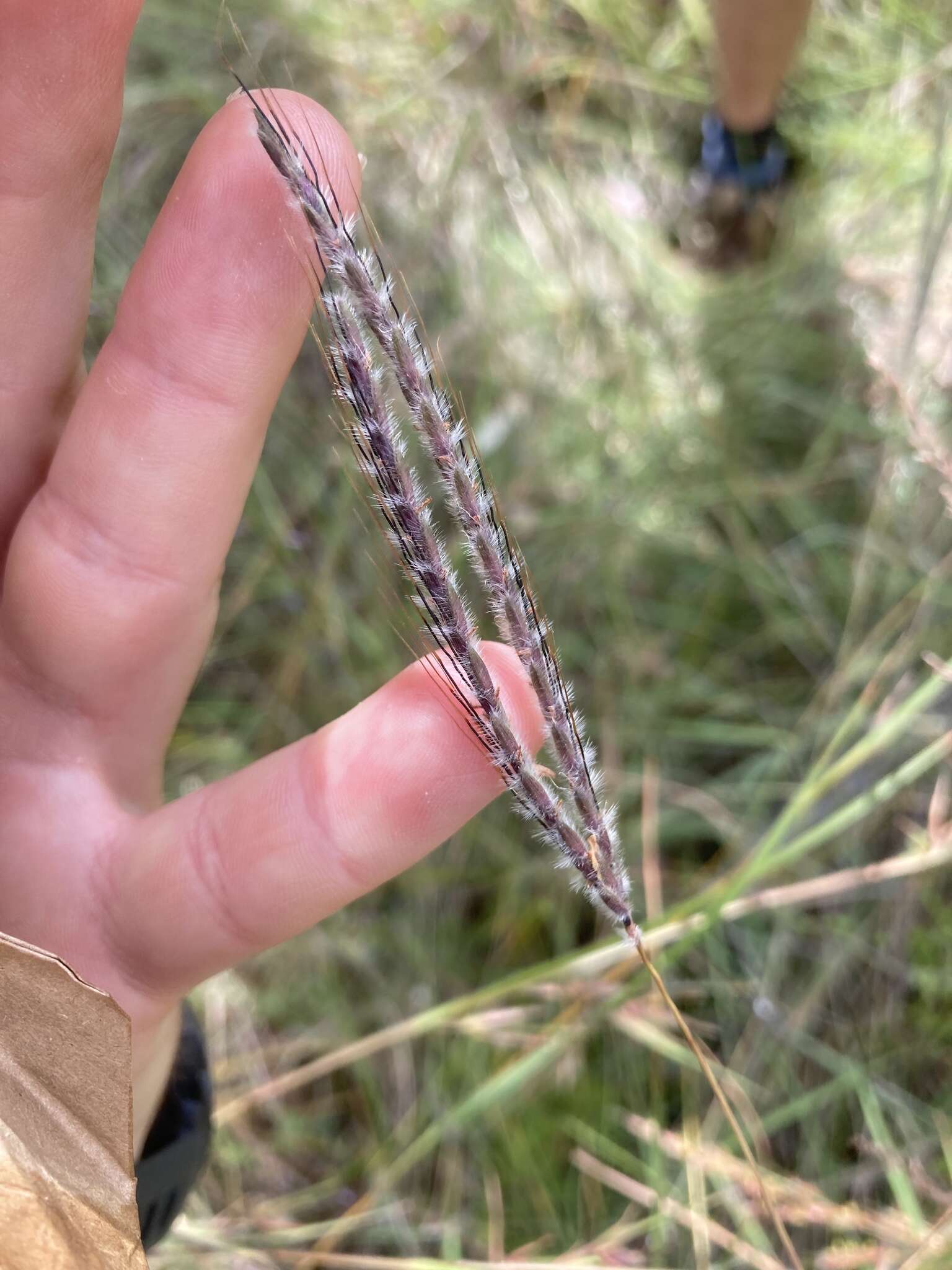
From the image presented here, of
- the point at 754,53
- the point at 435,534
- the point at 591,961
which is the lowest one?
the point at 591,961

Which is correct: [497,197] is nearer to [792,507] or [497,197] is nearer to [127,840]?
[792,507]

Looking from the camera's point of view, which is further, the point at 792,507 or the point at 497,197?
the point at 497,197

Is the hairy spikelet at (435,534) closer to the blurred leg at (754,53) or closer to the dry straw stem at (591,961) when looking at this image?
the dry straw stem at (591,961)

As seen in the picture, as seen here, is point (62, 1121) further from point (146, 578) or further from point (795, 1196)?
point (795, 1196)

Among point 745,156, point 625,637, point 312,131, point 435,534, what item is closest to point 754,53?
point 745,156

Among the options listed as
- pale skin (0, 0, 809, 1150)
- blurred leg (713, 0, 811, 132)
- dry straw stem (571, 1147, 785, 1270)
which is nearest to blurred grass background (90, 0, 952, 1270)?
dry straw stem (571, 1147, 785, 1270)

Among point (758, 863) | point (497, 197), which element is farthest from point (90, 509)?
point (497, 197)
